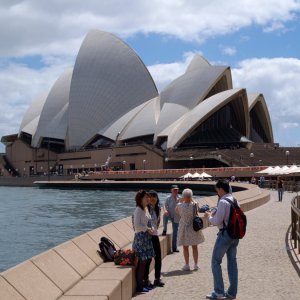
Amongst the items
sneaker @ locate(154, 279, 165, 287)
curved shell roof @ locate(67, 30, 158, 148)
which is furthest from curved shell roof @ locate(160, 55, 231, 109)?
sneaker @ locate(154, 279, 165, 287)

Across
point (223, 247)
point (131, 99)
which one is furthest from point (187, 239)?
point (131, 99)

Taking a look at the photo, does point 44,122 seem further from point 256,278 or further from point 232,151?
point 256,278

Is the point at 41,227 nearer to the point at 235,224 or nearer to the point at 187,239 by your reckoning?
the point at 187,239

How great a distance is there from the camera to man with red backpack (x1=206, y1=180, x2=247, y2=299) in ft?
20.2

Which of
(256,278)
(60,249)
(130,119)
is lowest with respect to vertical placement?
(256,278)

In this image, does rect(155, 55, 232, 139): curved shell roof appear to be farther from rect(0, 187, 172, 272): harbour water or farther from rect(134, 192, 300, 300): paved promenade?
rect(134, 192, 300, 300): paved promenade

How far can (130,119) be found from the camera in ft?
236

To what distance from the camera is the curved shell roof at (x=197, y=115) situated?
6191cm

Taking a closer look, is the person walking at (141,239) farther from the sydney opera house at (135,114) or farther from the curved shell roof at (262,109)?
the curved shell roof at (262,109)

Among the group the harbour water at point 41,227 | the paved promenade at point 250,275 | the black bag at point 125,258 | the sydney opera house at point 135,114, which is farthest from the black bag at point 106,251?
the sydney opera house at point 135,114

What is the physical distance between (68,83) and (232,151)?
99.3 feet

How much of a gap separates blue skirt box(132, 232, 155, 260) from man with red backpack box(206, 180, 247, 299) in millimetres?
828

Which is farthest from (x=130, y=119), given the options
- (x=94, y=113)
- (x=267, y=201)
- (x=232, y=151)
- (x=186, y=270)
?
(x=186, y=270)

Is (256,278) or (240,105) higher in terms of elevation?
(240,105)
